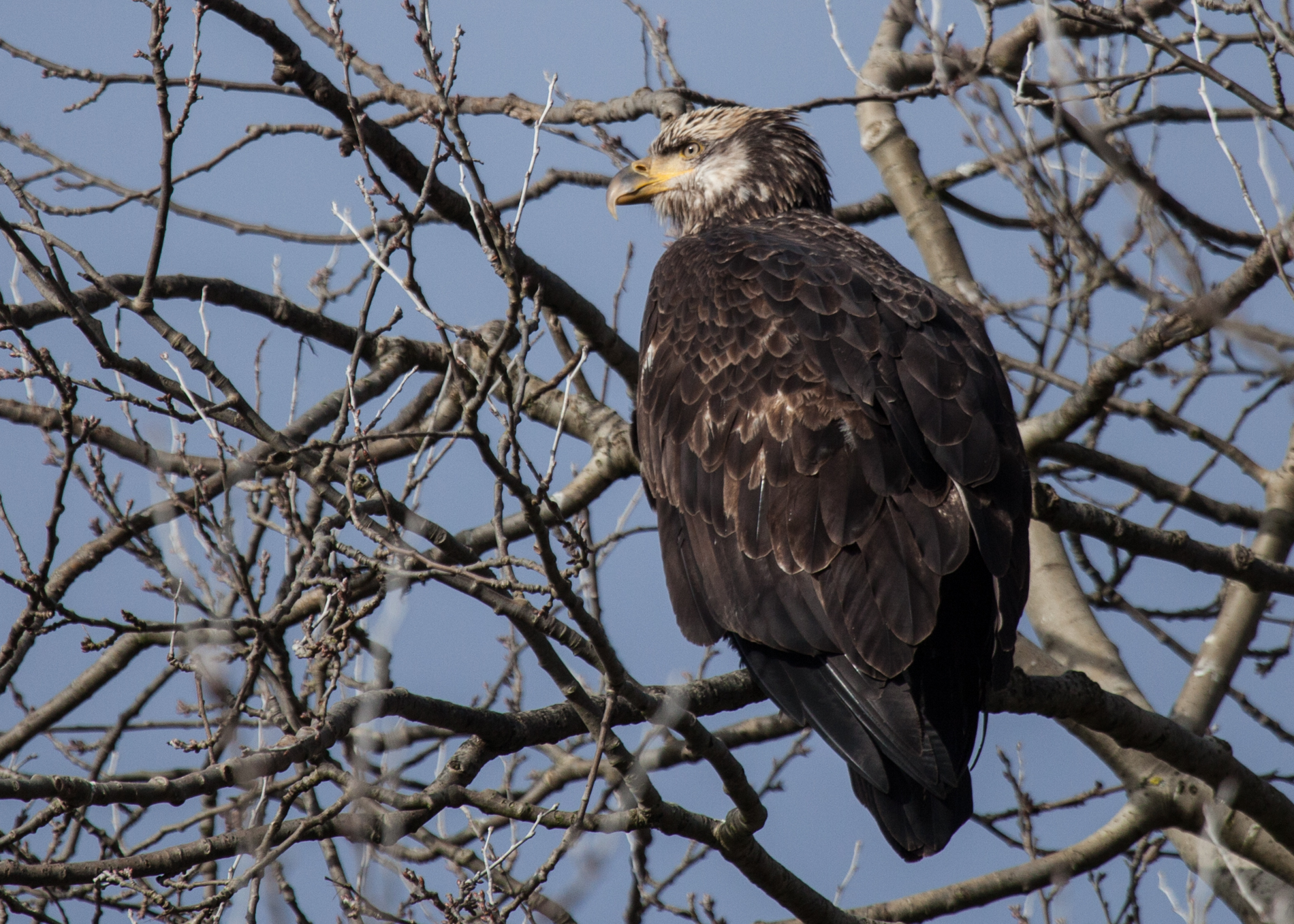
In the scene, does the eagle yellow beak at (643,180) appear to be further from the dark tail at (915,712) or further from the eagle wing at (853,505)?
the dark tail at (915,712)

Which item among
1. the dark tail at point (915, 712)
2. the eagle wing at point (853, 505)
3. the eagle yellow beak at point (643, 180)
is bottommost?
the dark tail at point (915, 712)

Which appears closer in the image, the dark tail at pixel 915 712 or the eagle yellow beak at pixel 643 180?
the dark tail at pixel 915 712

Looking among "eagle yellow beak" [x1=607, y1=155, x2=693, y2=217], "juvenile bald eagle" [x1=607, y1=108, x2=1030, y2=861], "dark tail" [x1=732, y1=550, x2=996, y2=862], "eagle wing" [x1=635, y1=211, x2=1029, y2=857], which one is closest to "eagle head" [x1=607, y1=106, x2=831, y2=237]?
"eagle yellow beak" [x1=607, y1=155, x2=693, y2=217]

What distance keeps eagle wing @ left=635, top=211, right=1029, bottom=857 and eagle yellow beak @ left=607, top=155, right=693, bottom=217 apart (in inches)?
66.2

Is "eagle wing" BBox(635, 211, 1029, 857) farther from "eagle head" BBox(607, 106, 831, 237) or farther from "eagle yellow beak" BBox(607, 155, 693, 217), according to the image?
"eagle yellow beak" BBox(607, 155, 693, 217)

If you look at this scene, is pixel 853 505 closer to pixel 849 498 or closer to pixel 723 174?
pixel 849 498

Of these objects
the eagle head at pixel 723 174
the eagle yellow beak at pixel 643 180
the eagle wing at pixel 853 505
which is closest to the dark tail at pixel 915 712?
the eagle wing at pixel 853 505

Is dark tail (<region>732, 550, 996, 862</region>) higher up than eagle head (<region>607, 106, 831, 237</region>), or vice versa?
eagle head (<region>607, 106, 831, 237</region>)

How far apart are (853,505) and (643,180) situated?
276 cm

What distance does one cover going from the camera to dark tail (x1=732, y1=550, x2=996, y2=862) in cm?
323

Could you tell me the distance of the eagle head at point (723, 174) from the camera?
571cm

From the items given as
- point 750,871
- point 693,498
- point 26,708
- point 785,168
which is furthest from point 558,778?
point 785,168

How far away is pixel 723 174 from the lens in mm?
5738

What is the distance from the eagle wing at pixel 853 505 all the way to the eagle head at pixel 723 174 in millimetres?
1556
